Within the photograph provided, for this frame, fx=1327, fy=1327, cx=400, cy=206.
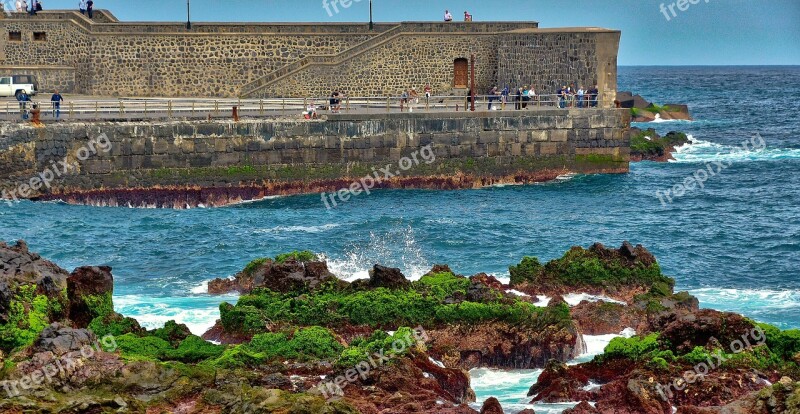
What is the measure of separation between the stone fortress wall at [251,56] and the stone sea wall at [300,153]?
239 inches

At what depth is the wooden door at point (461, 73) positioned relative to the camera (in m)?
51.6

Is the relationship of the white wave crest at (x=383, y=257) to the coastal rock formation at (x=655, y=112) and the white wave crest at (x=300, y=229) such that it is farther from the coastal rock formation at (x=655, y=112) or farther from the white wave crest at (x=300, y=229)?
the coastal rock formation at (x=655, y=112)

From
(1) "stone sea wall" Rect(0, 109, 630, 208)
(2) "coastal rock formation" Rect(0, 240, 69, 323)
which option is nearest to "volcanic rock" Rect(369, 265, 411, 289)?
(2) "coastal rock formation" Rect(0, 240, 69, 323)

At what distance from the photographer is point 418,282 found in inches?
971

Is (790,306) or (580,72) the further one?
(580,72)

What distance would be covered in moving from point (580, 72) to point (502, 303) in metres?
24.2

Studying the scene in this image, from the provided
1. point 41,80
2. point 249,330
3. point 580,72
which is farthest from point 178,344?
point 41,80

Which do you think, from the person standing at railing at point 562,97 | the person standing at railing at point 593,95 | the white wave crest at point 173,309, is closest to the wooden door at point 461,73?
the person standing at railing at point 562,97

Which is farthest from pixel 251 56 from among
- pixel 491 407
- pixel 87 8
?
pixel 491 407

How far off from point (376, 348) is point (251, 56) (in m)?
33.1

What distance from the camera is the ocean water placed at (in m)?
27.2

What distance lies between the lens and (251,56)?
51594 mm

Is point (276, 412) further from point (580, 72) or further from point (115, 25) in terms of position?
point (115, 25)

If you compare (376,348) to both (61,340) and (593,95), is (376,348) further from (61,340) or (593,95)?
(593,95)
